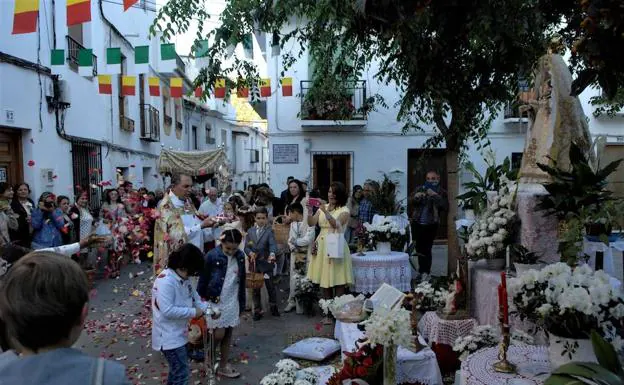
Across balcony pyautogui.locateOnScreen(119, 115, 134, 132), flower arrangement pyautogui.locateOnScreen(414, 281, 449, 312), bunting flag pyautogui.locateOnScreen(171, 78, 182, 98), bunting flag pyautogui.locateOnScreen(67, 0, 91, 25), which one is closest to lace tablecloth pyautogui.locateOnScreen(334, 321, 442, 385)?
flower arrangement pyautogui.locateOnScreen(414, 281, 449, 312)

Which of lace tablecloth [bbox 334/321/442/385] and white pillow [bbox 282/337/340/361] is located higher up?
lace tablecloth [bbox 334/321/442/385]

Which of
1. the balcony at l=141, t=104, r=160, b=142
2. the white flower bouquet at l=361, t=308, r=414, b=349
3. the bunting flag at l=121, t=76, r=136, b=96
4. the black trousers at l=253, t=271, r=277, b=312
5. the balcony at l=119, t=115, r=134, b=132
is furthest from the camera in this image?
the balcony at l=141, t=104, r=160, b=142

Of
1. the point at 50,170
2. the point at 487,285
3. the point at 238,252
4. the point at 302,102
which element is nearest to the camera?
the point at 487,285

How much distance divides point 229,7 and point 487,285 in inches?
178

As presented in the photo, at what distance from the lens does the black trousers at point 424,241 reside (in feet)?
29.4

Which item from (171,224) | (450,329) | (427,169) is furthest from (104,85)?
(450,329)

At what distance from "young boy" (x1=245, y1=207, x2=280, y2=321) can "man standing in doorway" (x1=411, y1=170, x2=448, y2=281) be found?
2.78 meters

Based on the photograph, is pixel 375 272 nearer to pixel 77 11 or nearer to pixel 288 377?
pixel 288 377

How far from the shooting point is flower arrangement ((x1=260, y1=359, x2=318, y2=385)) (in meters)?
4.14

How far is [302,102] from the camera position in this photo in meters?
14.5

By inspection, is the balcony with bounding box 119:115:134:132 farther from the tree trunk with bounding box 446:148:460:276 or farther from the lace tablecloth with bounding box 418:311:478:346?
the lace tablecloth with bounding box 418:311:478:346

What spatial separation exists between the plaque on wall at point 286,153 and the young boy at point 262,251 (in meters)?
7.31

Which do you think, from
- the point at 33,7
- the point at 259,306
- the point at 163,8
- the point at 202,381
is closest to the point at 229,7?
the point at 163,8

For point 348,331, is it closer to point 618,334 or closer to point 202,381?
point 202,381
